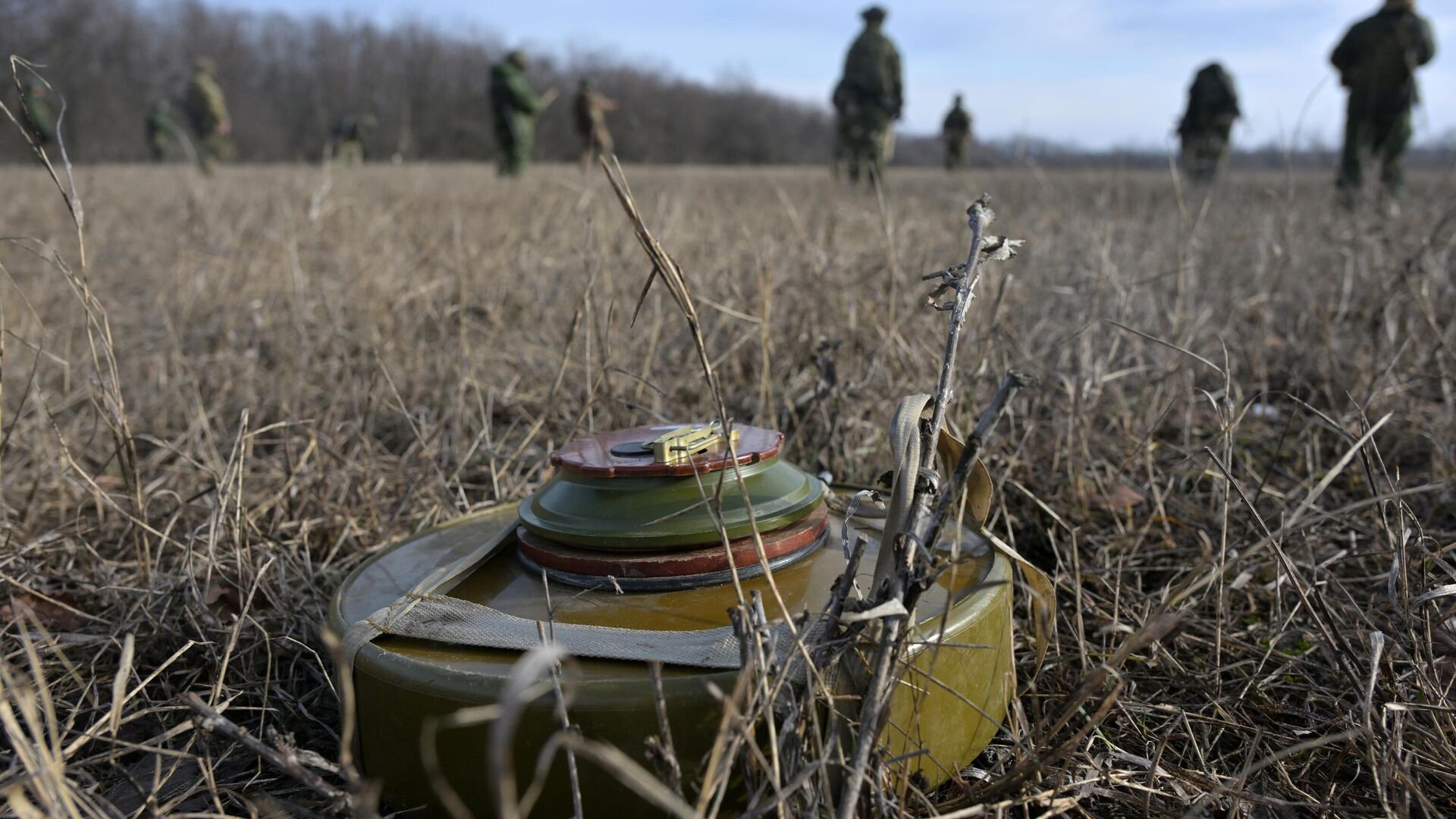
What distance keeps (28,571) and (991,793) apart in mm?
1537

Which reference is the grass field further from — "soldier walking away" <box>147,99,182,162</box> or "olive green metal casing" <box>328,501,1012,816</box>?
"soldier walking away" <box>147,99,182,162</box>

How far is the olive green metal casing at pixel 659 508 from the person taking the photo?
1.20 meters

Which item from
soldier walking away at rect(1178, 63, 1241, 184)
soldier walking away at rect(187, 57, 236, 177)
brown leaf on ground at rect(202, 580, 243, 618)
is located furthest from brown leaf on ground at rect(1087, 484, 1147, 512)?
soldier walking away at rect(187, 57, 236, 177)

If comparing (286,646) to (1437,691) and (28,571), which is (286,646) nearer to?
(28,571)

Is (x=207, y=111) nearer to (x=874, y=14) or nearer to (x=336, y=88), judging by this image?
(x=874, y=14)

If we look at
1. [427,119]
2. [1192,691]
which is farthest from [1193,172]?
[427,119]

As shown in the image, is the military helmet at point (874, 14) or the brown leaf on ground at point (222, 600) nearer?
the brown leaf on ground at point (222, 600)

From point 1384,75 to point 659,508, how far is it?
27.4ft

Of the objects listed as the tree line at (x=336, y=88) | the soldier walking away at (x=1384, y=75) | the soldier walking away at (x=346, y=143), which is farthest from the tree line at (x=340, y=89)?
the soldier walking away at (x=1384, y=75)

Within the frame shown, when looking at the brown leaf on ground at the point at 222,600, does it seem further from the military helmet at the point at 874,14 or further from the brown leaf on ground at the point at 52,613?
the military helmet at the point at 874,14

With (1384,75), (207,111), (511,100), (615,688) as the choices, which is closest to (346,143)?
(511,100)

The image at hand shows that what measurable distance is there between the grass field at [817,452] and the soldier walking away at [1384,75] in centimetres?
376

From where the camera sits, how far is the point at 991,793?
39.0 inches

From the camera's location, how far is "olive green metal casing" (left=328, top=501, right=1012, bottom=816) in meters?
0.96
